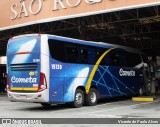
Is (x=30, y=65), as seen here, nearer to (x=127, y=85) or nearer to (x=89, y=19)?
(x=127, y=85)

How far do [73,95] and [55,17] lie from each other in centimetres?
704

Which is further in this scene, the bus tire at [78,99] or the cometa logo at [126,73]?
the cometa logo at [126,73]

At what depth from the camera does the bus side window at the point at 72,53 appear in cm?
1632

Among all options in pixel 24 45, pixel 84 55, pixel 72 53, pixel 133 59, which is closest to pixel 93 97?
pixel 84 55

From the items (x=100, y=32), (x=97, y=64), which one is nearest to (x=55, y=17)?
(x=97, y=64)

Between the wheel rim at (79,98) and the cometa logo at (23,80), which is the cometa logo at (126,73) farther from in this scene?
the cometa logo at (23,80)

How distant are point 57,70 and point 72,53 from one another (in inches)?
55.9

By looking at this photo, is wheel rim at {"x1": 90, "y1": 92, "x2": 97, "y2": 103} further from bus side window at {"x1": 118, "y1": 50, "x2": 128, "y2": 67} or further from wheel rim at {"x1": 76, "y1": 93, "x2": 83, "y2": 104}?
bus side window at {"x1": 118, "y1": 50, "x2": 128, "y2": 67}

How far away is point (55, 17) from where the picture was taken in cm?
2183

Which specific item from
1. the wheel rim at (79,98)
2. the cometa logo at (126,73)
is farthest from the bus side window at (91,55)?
the cometa logo at (126,73)

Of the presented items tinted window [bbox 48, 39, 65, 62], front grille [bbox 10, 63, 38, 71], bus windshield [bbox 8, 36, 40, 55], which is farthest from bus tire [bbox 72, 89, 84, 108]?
bus windshield [bbox 8, 36, 40, 55]

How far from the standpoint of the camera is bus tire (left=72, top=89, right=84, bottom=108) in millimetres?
16625

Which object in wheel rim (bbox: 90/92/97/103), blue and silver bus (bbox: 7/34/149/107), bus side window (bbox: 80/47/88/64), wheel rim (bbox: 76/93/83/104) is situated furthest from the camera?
wheel rim (bbox: 90/92/97/103)

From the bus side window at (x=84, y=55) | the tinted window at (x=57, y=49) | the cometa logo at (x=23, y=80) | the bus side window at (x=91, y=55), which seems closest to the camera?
the cometa logo at (x=23, y=80)
